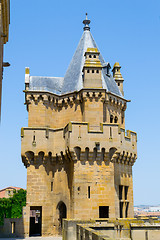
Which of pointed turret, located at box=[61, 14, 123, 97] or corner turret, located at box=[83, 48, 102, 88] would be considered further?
pointed turret, located at box=[61, 14, 123, 97]

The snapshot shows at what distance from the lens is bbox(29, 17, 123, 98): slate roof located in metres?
36.8

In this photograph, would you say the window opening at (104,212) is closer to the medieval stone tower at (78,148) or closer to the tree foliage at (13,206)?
the medieval stone tower at (78,148)

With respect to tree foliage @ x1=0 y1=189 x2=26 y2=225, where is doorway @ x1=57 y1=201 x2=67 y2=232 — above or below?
above

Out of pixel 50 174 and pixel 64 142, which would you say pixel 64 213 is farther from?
pixel 64 142

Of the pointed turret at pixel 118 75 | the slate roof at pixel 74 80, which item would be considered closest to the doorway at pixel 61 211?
the slate roof at pixel 74 80

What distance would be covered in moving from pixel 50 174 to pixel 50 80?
11077 millimetres

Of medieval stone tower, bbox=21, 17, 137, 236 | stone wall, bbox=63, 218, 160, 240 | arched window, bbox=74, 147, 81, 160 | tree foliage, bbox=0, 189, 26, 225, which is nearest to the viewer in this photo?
stone wall, bbox=63, 218, 160, 240

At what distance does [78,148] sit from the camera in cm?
3170

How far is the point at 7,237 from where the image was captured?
3262cm

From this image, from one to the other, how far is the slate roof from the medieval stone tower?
12 cm

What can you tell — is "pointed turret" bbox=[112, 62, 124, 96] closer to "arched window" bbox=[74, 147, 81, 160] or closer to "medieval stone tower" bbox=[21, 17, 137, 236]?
"medieval stone tower" bbox=[21, 17, 137, 236]

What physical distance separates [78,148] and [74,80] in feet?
29.9

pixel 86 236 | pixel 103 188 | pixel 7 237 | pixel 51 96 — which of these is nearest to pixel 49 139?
pixel 51 96

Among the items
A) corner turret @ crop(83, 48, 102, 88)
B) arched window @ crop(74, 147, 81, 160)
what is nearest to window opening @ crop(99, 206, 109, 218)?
arched window @ crop(74, 147, 81, 160)
